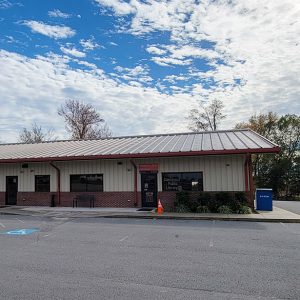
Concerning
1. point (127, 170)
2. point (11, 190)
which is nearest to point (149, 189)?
point (127, 170)

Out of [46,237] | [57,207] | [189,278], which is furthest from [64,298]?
[57,207]

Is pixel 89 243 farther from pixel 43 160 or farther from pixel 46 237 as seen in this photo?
pixel 43 160

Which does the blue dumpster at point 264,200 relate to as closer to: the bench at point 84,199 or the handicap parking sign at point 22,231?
the bench at point 84,199

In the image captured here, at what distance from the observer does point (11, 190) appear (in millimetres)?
23359

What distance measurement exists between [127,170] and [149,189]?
171 centimetres

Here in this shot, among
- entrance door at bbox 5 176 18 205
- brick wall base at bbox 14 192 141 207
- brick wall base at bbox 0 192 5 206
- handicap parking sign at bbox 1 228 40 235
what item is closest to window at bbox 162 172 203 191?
brick wall base at bbox 14 192 141 207

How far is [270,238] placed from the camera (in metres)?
10.7

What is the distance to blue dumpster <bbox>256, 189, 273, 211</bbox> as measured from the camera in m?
18.5

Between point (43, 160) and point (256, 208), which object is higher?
point (43, 160)

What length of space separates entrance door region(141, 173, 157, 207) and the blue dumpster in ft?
18.2

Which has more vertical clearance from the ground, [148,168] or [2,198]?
[148,168]

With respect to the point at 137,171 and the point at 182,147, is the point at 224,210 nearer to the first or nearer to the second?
the point at 182,147

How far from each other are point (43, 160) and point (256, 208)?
1253cm

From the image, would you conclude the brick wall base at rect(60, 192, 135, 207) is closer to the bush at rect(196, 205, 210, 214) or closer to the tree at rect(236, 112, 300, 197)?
the bush at rect(196, 205, 210, 214)
